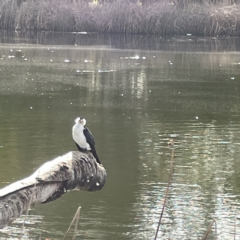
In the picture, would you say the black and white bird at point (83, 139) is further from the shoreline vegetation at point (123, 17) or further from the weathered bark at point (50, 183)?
the shoreline vegetation at point (123, 17)

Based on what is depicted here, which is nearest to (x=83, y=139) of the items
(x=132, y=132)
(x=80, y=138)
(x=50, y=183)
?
(x=80, y=138)

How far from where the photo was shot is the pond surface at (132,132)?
709cm

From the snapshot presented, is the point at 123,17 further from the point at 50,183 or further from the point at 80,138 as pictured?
the point at 50,183

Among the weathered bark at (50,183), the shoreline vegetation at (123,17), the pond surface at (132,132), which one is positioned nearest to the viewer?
the weathered bark at (50,183)

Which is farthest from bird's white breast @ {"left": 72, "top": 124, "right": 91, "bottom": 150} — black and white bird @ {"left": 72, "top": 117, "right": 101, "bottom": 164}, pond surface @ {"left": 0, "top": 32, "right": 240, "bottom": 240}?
pond surface @ {"left": 0, "top": 32, "right": 240, "bottom": 240}

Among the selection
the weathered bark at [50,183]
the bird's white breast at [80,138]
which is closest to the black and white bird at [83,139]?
the bird's white breast at [80,138]

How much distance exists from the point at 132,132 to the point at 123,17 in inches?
773

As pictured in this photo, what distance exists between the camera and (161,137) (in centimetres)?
1112

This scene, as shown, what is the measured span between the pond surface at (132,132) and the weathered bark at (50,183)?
1.00 metres

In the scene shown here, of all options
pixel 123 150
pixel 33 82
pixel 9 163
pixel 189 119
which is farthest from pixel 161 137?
pixel 33 82

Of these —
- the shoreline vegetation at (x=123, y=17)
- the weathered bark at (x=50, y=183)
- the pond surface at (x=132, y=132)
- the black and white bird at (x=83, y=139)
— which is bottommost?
the pond surface at (x=132, y=132)

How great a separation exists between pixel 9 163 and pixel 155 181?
78.0 inches

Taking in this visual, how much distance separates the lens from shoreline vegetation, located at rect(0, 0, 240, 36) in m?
30.5

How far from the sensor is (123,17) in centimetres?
3056
